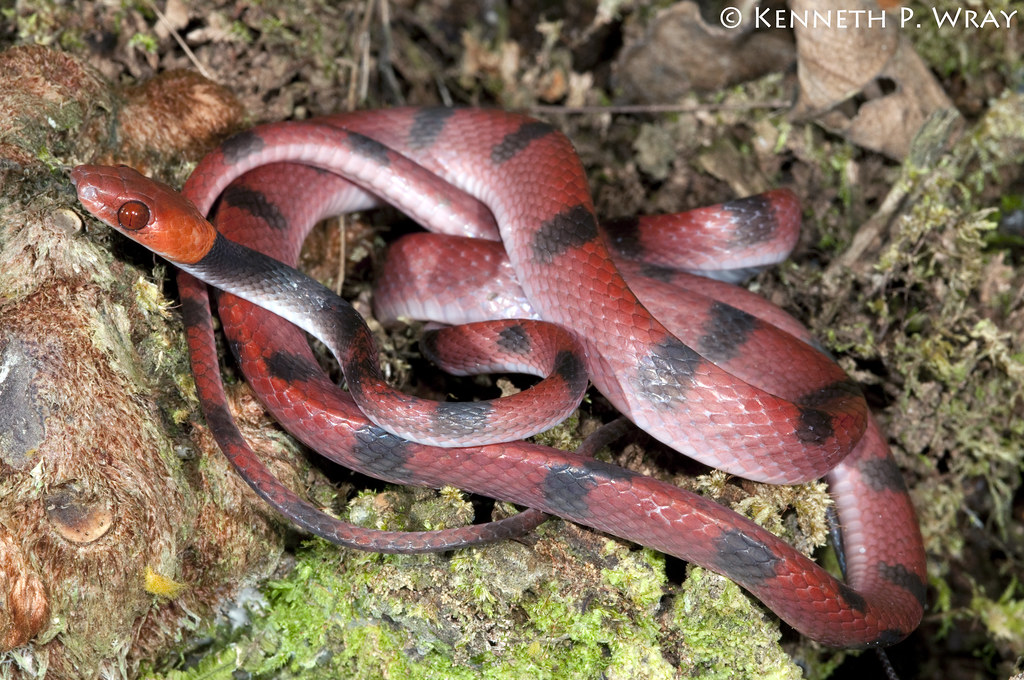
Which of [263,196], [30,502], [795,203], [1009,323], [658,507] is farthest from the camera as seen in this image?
[1009,323]

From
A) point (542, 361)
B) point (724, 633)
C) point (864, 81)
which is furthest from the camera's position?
point (864, 81)

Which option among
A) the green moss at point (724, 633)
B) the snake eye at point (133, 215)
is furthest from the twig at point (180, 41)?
the green moss at point (724, 633)

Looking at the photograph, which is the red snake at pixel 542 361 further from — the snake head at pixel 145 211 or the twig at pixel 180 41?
the twig at pixel 180 41

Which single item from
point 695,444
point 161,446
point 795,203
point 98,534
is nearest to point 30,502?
point 98,534

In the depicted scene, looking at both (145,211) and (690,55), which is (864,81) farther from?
(145,211)

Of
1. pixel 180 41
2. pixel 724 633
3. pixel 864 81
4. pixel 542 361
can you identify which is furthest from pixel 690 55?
pixel 724 633

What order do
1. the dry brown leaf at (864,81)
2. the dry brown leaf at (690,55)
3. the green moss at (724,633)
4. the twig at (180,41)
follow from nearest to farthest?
the green moss at (724,633), the twig at (180,41), the dry brown leaf at (864,81), the dry brown leaf at (690,55)

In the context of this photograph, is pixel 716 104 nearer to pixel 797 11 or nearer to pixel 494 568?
pixel 797 11
